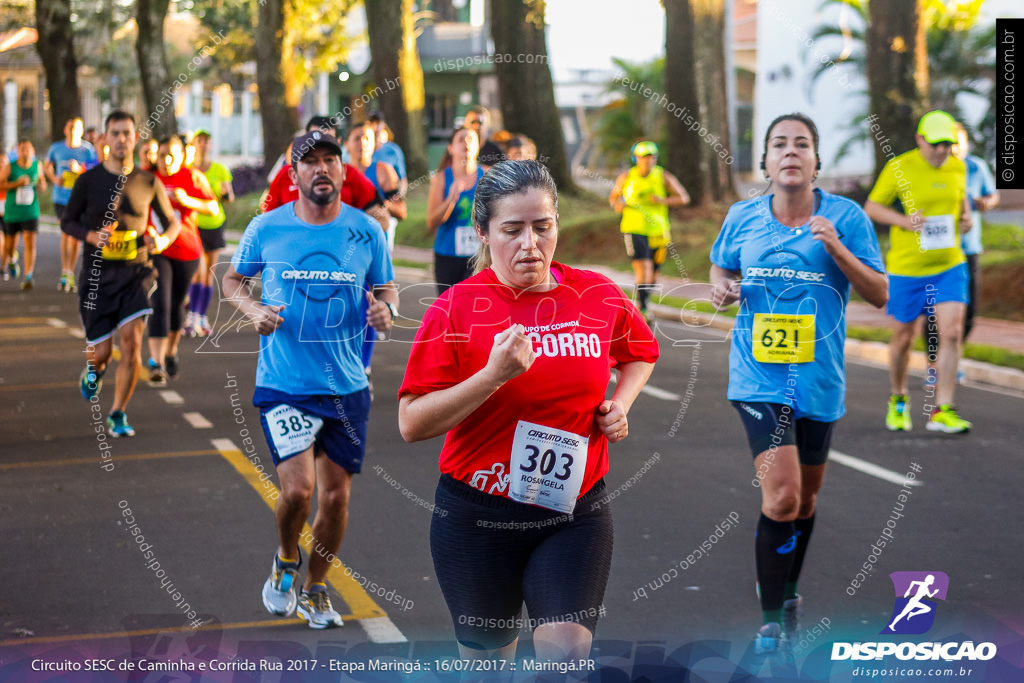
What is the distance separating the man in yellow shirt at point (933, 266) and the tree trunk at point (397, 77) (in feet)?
67.2

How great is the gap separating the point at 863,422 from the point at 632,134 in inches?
1377

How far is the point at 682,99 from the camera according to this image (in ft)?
76.6

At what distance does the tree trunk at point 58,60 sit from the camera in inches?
1447

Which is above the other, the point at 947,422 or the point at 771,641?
the point at 771,641

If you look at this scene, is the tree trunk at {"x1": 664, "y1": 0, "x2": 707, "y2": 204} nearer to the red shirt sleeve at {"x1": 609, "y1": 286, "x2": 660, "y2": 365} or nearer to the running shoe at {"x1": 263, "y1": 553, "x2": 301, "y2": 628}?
the running shoe at {"x1": 263, "y1": 553, "x2": 301, "y2": 628}

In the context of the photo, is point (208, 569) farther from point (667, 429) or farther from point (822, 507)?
point (667, 429)

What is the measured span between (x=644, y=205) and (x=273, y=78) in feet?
67.3

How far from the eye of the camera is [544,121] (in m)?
25.7

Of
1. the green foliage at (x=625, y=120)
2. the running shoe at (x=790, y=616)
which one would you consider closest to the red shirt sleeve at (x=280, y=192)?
the running shoe at (x=790, y=616)

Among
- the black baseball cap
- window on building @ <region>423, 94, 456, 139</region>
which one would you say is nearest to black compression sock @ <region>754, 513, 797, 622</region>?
the black baseball cap

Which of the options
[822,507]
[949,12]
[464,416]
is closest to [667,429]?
[822,507]

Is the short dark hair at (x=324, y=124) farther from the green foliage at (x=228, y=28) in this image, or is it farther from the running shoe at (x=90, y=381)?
the green foliage at (x=228, y=28)

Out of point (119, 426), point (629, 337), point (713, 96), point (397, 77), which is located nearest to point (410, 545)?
point (629, 337)

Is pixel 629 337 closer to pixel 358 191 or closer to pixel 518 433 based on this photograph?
pixel 518 433
